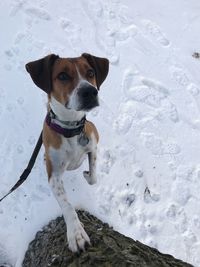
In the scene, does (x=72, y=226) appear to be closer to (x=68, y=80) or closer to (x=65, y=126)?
(x=65, y=126)

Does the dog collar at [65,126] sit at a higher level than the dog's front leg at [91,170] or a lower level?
higher

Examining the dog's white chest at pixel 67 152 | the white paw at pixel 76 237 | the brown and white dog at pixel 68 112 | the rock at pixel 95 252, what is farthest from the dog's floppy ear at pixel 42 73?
the rock at pixel 95 252

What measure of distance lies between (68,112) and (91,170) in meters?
1.12

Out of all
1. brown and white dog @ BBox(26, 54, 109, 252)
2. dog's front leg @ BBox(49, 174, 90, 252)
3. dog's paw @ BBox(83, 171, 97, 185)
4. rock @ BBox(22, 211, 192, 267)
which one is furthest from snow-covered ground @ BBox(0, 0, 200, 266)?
brown and white dog @ BBox(26, 54, 109, 252)

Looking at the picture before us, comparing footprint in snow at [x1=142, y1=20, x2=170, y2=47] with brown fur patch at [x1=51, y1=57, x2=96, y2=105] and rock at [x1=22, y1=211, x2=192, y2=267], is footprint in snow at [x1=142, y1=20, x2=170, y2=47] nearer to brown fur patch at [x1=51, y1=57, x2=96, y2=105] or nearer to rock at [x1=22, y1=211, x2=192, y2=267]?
brown fur patch at [x1=51, y1=57, x2=96, y2=105]

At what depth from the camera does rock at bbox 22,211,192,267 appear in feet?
12.9

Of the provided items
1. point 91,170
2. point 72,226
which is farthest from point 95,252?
point 91,170

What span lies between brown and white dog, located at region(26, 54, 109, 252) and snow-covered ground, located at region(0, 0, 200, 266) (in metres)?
0.88

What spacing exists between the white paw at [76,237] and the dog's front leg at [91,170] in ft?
3.68

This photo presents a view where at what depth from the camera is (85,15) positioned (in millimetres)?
8336

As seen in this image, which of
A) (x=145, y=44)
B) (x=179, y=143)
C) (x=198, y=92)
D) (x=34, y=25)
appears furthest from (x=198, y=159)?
(x=34, y=25)

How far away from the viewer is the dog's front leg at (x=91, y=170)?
5493mm

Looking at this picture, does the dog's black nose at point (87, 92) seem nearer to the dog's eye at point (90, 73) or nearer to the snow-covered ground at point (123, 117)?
the dog's eye at point (90, 73)

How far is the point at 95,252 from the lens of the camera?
13.6 feet
